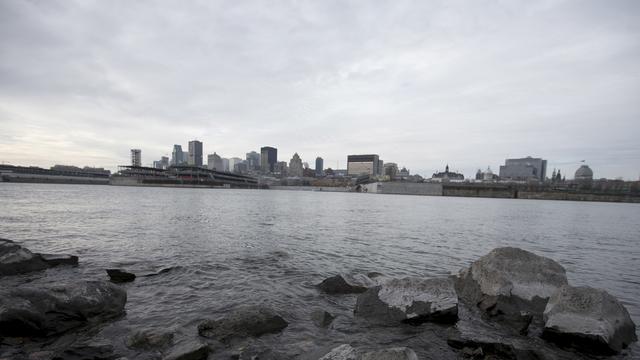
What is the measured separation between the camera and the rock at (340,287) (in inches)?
579

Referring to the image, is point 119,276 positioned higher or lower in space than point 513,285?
lower

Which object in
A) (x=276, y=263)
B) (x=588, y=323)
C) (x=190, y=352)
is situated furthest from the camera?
(x=276, y=263)

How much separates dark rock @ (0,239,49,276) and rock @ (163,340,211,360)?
12157mm

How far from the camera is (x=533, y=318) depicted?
37.6ft

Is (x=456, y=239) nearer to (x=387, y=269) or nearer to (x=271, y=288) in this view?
(x=387, y=269)

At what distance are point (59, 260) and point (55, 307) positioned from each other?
906 cm

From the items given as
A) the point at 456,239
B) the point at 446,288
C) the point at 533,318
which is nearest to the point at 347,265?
the point at 446,288

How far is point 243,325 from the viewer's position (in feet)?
33.8

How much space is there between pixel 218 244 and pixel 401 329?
60.6 ft

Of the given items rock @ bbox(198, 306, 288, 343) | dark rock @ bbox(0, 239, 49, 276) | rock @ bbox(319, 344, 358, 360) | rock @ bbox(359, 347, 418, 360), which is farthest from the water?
rock @ bbox(359, 347, 418, 360)

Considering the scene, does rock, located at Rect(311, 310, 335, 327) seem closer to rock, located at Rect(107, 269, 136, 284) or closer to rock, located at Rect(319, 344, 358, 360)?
rock, located at Rect(319, 344, 358, 360)

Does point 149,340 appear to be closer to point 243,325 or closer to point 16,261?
point 243,325

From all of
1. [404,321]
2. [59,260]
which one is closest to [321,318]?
[404,321]

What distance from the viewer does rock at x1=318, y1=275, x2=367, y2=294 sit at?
14.7 m
